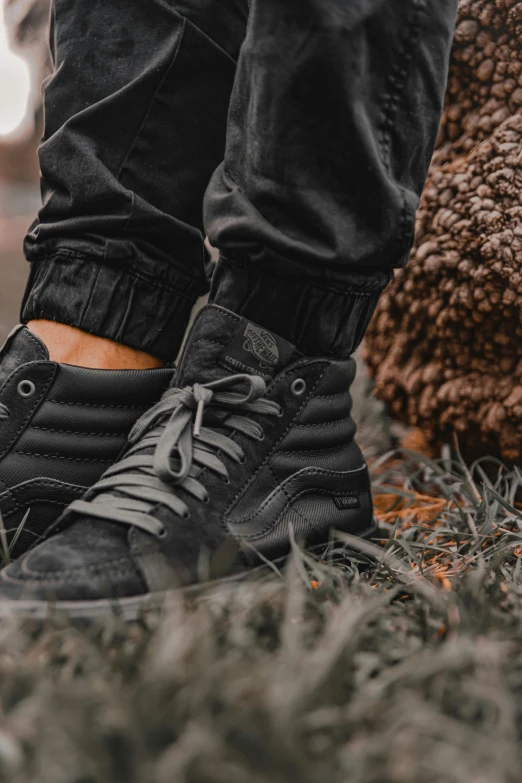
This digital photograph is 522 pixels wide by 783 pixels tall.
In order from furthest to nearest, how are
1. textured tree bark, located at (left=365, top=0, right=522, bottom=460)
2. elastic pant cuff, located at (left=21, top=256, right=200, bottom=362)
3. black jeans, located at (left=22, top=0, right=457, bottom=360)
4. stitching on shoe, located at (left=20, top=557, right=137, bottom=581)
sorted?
textured tree bark, located at (left=365, top=0, right=522, bottom=460) → elastic pant cuff, located at (left=21, top=256, right=200, bottom=362) → black jeans, located at (left=22, top=0, right=457, bottom=360) → stitching on shoe, located at (left=20, top=557, right=137, bottom=581)

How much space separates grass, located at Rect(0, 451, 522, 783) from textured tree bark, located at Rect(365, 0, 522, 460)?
83 centimetres

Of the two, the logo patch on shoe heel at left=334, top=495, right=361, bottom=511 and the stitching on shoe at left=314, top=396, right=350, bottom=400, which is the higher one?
the stitching on shoe at left=314, top=396, right=350, bottom=400

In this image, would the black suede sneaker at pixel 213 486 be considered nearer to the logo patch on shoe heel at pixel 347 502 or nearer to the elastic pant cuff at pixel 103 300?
the logo patch on shoe heel at pixel 347 502

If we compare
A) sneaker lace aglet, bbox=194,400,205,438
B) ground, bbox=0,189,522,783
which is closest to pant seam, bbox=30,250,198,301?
sneaker lace aglet, bbox=194,400,205,438

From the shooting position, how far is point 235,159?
0.98 m

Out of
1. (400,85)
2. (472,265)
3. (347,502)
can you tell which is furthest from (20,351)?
(472,265)

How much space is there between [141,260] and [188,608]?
1.99 feet

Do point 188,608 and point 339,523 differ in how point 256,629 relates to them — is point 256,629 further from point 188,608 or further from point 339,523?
point 339,523

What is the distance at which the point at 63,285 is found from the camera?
1.12m

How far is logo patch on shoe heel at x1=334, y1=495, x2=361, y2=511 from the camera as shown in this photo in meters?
1.08

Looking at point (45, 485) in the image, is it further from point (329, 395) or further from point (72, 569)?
point (329, 395)

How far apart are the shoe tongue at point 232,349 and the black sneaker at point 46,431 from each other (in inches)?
6.2

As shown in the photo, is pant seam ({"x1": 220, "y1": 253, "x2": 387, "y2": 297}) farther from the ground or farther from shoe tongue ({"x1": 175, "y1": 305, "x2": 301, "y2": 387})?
the ground

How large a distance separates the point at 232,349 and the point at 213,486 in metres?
0.20
